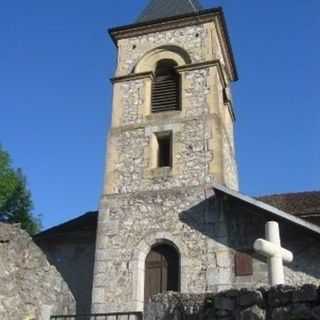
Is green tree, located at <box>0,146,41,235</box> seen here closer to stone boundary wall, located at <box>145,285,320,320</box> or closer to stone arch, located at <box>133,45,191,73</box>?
stone arch, located at <box>133,45,191,73</box>

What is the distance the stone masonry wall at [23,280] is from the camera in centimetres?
779

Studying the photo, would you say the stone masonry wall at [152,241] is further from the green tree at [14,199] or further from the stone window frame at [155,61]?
the green tree at [14,199]

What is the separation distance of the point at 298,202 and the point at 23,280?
7.08m

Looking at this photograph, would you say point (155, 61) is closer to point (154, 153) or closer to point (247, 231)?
point (154, 153)

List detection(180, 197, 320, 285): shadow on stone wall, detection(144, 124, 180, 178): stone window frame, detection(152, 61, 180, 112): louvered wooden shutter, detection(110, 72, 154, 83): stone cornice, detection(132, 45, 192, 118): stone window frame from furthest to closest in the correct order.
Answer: detection(110, 72, 154, 83): stone cornice, detection(132, 45, 192, 118): stone window frame, detection(152, 61, 180, 112): louvered wooden shutter, detection(144, 124, 180, 178): stone window frame, detection(180, 197, 320, 285): shadow on stone wall

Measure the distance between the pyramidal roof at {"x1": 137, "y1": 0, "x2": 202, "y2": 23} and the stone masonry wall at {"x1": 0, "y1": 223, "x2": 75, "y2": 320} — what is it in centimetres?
852

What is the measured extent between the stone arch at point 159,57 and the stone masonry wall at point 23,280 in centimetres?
677

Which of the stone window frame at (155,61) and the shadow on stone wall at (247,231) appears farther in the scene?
the stone window frame at (155,61)

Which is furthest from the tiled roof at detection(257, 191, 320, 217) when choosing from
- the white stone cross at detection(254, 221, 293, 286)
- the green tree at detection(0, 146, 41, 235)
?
the green tree at detection(0, 146, 41, 235)

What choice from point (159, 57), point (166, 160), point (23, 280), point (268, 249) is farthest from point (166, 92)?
point (268, 249)

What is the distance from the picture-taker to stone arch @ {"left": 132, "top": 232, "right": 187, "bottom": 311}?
10.6 meters

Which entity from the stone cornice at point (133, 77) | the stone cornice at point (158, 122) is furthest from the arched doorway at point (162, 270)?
the stone cornice at point (133, 77)

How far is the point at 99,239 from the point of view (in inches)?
455

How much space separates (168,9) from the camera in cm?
1527
